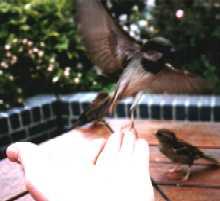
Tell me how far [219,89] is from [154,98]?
0.64m

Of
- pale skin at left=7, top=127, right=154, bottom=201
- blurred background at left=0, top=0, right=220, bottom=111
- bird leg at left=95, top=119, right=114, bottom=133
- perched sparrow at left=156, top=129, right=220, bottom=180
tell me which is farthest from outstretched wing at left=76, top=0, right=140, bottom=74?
blurred background at left=0, top=0, right=220, bottom=111

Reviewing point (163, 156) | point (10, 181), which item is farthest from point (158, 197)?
point (10, 181)

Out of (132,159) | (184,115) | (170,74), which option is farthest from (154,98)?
(132,159)

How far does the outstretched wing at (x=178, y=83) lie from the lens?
207 centimetres

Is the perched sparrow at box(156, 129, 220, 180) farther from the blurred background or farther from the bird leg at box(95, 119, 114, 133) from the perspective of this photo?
the blurred background

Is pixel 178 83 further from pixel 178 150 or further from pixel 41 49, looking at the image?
pixel 41 49

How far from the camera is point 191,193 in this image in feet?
4.17

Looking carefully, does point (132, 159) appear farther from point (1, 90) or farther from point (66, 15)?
point (66, 15)

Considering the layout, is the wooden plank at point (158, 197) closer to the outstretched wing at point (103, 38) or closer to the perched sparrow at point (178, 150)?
the perched sparrow at point (178, 150)

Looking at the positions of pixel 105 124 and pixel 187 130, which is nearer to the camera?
pixel 187 130

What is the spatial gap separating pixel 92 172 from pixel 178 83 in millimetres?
1666

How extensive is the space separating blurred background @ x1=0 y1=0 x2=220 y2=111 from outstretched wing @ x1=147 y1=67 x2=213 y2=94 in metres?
1.98

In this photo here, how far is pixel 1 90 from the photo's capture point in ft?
12.9

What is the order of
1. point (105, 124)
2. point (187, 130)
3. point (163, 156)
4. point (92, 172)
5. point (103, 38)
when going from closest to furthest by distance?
point (92, 172) → point (163, 156) → point (187, 130) → point (105, 124) → point (103, 38)
